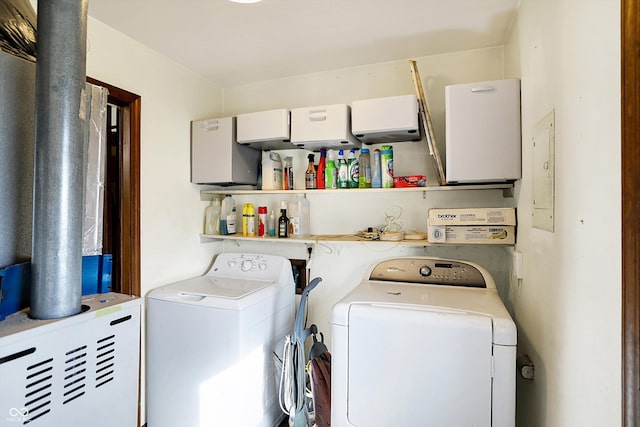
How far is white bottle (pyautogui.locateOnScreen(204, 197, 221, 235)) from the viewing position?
250cm

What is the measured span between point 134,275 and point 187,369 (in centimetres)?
62

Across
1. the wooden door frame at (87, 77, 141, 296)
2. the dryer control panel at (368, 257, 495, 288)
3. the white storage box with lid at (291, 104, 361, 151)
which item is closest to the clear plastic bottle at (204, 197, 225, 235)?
the wooden door frame at (87, 77, 141, 296)

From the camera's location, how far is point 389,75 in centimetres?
222

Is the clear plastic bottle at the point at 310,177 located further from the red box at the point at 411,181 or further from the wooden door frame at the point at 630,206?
the wooden door frame at the point at 630,206

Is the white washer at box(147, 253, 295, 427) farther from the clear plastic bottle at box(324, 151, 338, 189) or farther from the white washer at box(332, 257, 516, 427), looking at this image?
the clear plastic bottle at box(324, 151, 338, 189)

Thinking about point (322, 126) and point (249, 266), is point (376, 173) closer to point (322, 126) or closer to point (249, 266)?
point (322, 126)

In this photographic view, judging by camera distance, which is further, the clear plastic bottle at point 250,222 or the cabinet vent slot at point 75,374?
the clear plastic bottle at point 250,222

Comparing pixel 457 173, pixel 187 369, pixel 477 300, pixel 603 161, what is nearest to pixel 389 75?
pixel 457 173

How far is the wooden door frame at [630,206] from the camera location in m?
0.64

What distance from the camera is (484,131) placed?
161 cm

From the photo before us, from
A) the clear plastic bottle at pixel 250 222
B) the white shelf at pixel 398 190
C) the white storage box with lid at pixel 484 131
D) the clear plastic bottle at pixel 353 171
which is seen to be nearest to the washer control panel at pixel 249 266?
the clear plastic bottle at pixel 250 222

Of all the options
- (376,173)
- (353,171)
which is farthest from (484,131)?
(353,171)

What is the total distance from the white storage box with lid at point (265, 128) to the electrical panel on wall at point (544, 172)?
1.34 meters

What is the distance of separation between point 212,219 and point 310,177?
853 mm
